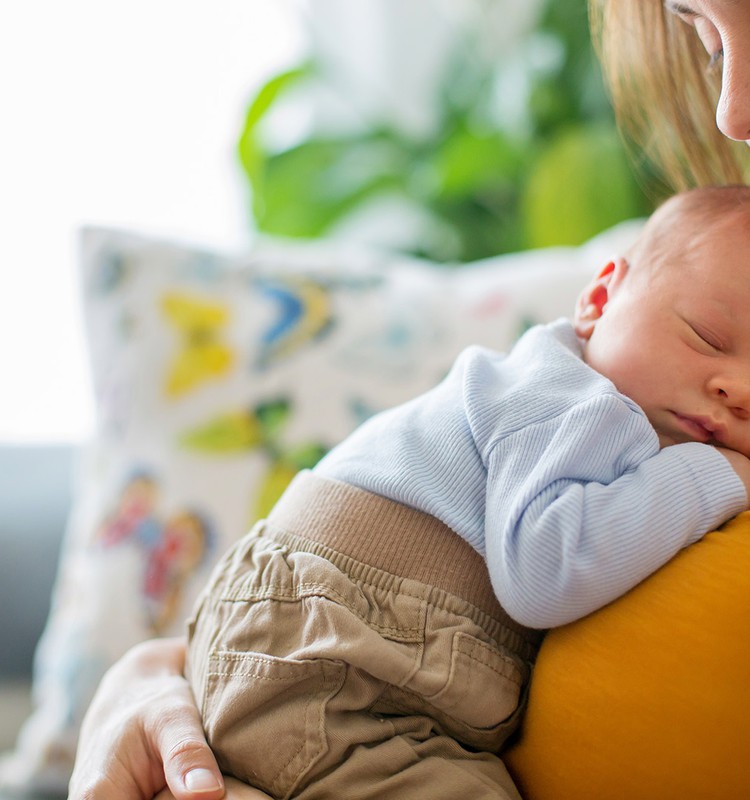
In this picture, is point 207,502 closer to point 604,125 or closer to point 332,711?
point 332,711

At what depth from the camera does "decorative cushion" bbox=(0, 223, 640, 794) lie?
4.10ft

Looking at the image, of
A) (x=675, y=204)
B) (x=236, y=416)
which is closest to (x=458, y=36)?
(x=236, y=416)

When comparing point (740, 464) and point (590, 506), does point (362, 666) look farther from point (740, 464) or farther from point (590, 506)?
point (740, 464)

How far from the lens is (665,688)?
0.73 m

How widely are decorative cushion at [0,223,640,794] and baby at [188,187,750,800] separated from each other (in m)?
0.37

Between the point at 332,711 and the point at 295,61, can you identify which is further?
the point at 295,61

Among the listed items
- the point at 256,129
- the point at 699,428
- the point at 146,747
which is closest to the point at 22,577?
the point at 146,747

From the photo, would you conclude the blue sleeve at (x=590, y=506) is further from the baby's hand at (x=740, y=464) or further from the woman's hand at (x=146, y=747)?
the woman's hand at (x=146, y=747)

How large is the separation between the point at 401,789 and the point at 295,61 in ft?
6.49

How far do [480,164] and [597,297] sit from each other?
4.09ft

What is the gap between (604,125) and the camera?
211cm

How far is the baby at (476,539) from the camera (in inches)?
29.9

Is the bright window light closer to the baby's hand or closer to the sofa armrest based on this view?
the sofa armrest

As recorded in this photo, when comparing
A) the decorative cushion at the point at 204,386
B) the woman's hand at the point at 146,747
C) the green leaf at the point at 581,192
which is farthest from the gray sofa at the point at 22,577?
the green leaf at the point at 581,192
